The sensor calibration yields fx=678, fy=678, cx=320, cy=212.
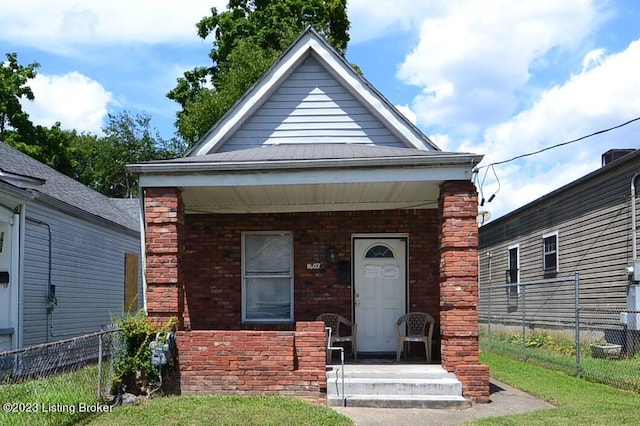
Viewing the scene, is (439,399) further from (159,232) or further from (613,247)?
(613,247)

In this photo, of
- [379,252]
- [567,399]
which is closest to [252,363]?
[379,252]

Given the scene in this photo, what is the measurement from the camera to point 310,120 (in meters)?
12.5

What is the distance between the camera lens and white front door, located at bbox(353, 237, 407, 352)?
1229 centimetres

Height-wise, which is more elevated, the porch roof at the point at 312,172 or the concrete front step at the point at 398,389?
the porch roof at the point at 312,172

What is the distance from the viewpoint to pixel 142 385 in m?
9.09

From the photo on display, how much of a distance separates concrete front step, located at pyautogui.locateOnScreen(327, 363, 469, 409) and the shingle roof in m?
7.24

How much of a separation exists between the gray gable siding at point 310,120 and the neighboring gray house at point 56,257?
3843 mm

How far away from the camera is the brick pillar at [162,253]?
941 cm

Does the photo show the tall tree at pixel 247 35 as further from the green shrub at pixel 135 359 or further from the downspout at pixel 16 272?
the green shrub at pixel 135 359

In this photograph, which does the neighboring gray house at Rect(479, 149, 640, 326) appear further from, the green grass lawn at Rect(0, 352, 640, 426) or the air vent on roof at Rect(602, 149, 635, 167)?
the green grass lawn at Rect(0, 352, 640, 426)

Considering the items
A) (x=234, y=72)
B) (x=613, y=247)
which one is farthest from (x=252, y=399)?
(x=234, y=72)

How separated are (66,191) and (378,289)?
9334mm

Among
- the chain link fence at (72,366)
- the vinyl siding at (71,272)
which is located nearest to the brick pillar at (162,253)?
the chain link fence at (72,366)

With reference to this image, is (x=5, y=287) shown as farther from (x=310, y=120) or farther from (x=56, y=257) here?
(x=310, y=120)
